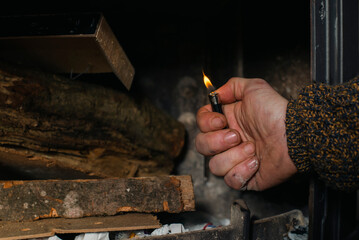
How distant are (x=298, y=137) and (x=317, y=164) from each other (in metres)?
0.08

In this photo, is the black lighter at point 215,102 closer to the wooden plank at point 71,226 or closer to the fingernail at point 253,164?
the fingernail at point 253,164

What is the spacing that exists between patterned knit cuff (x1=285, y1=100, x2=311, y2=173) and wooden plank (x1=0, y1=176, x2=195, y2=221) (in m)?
0.34

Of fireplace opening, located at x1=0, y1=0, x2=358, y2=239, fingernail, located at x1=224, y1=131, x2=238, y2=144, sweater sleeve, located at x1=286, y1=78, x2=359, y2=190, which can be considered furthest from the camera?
fireplace opening, located at x1=0, y1=0, x2=358, y2=239

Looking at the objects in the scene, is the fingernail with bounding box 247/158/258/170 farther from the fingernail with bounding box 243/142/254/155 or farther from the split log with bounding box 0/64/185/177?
the split log with bounding box 0/64/185/177

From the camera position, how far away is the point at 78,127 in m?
1.05

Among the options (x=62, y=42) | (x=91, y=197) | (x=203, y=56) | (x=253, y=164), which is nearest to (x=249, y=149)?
(x=253, y=164)

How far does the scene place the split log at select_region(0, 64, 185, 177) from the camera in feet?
2.96

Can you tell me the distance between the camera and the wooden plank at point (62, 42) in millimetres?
901

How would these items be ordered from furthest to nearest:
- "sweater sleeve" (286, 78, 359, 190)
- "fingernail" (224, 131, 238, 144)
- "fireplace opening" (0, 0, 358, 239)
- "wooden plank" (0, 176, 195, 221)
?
"fireplace opening" (0, 0, 358, 239) → "fingernail" (224, 131, 238, 144) → "wooden plank" (0, 176, 195, 221) → "sweater sleeve" (286, 78, 359, 190)

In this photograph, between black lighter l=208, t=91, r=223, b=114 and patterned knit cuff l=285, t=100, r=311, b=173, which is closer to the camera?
patterned knit cuff l=285, t=100, r=311, b=173

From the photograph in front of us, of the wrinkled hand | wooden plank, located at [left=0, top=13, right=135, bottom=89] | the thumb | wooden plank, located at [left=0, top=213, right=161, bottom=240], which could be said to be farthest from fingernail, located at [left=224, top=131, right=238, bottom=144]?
wooden plank, located at [left=0, top=13, right=135, bottom=89]

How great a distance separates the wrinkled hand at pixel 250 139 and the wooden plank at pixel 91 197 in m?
0.15

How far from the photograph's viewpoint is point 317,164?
2.39ft

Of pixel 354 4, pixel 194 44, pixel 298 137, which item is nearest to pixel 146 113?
pixel 194 44
